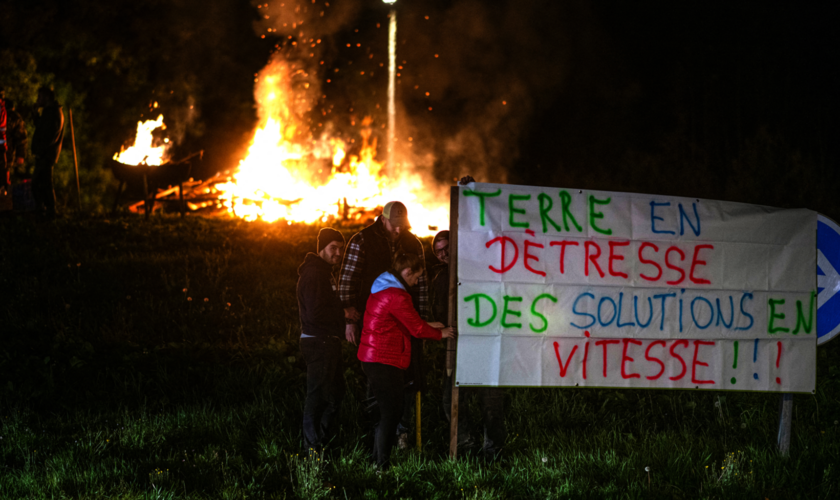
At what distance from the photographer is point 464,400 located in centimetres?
559

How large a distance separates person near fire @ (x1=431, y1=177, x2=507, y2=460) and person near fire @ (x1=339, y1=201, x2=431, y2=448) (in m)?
0.14

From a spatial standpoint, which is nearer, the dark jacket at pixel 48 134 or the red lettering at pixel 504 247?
the red lettering at pixel 504 247

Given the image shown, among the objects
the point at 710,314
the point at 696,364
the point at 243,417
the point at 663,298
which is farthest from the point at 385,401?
the point at 710,314

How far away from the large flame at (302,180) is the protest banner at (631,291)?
11.4 meters

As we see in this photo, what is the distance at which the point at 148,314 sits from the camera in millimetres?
8797

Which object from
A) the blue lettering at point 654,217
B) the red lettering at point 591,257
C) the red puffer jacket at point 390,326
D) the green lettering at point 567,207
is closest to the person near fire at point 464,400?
the red puffer jacket at point 390,326

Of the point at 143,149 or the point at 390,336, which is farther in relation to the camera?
the point at 143,149

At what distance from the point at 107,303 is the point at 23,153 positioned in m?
6.18

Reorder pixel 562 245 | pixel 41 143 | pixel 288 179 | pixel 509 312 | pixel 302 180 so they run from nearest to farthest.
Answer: pixel 509 312 < pixel 562 245 < pixel 41 143 < pixel 288 179 < pixel 302 180

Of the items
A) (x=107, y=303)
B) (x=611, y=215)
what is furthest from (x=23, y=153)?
(x=611, y=215)

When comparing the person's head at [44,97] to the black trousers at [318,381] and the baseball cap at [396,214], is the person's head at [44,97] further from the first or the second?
the black trousers at [318,381]

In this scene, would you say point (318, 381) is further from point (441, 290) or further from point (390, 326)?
point (441, 290)

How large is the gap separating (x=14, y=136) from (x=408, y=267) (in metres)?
11.4

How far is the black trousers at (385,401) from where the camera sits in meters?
4.84
